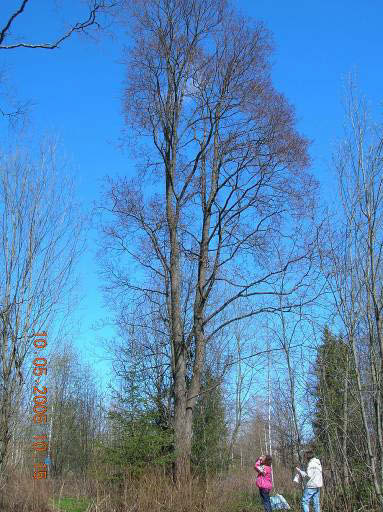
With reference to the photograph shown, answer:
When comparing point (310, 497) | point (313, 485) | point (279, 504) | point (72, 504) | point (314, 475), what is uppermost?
point (314, 475)

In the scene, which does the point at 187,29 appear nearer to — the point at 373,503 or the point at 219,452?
the point at 373,503

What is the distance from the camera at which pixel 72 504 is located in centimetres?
1069

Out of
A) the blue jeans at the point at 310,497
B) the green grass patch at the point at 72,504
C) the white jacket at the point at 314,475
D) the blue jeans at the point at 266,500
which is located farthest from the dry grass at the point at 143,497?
the blue jeans at the point at 266,500

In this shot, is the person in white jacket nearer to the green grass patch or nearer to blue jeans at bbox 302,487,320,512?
blue jeans at bbox 302,487,320,512

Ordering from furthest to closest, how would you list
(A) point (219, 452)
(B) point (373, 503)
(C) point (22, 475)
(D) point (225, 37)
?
(A) point (219, 452) → (D) point (225, 37) → (C) point (22, 475) → (B) point (373, 503)

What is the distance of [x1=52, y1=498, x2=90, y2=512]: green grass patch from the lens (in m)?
9.52

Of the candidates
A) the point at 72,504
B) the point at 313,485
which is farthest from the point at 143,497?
the point at 72,504

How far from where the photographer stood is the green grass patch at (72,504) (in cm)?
952

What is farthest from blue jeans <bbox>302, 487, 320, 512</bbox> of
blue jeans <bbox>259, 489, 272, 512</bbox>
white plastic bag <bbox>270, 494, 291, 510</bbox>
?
white plastic bag <bbox>270, 494, 291, 510</bbox>

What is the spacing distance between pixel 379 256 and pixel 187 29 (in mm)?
7449

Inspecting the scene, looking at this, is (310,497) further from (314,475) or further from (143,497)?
(143,497)

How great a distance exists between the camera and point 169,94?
11219 mm

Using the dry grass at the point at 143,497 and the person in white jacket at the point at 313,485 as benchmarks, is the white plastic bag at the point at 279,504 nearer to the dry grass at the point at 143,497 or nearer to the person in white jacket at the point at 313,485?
the dry grass at the point at 143,497

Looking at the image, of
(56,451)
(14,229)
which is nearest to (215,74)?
(14,229)
